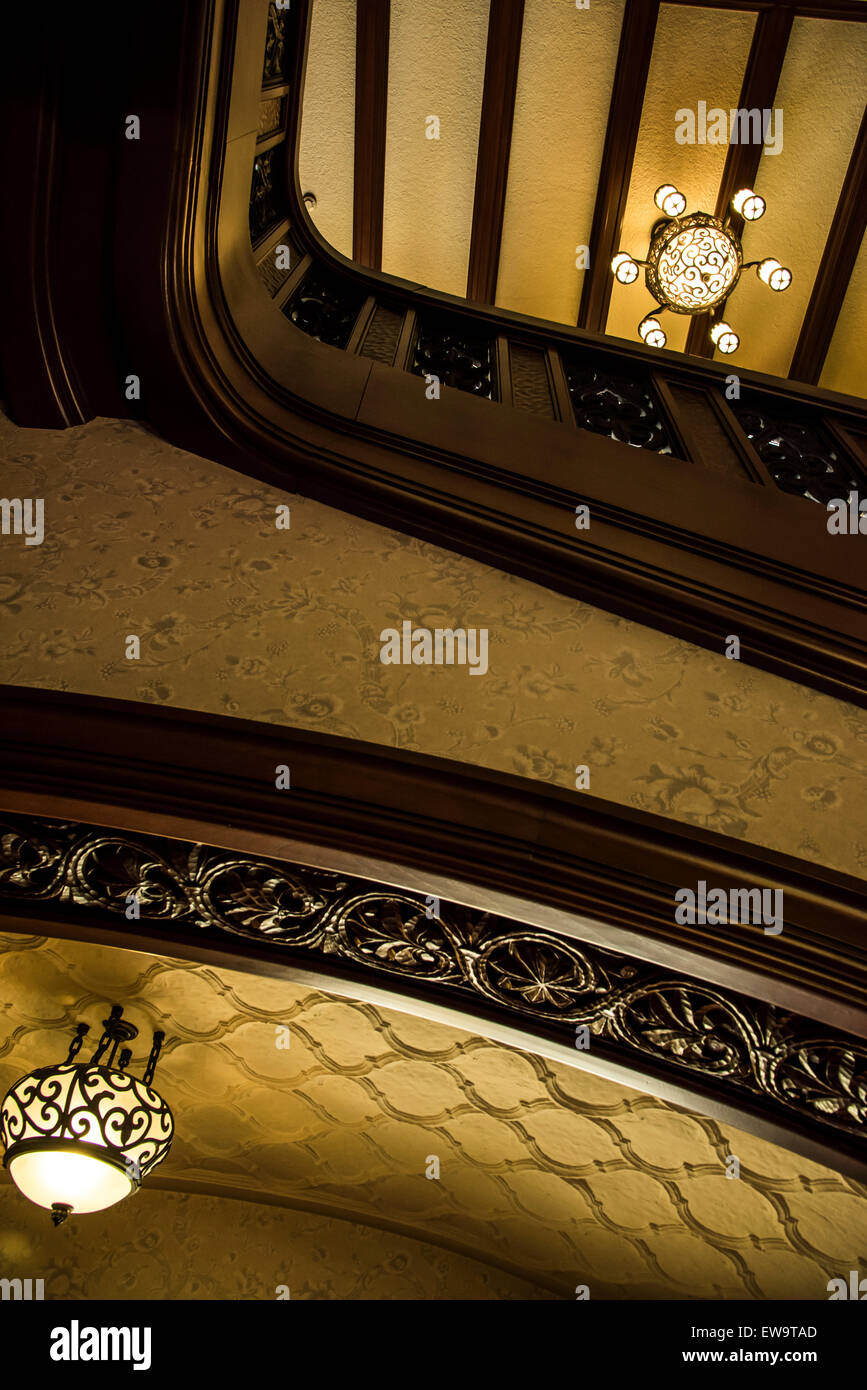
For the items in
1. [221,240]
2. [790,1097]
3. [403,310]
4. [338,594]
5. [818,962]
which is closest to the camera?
[818,962]

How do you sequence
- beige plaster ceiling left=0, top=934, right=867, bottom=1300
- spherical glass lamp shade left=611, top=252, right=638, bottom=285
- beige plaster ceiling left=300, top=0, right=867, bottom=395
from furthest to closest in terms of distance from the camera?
spherical glass lamp shade left=611, top=252, right=638, bottom=285 → beige plaster ceiling left=300, top=0, right=867, bottom=395 → beige plaster ceiling left=0, top=934, right=867, bottom=1300

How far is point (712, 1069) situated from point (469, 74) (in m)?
5.26

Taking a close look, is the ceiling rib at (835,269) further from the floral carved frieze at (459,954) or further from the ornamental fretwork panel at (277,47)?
the floral carved frieze at (459,954)

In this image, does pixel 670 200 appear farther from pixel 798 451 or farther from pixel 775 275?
pixel 798 451

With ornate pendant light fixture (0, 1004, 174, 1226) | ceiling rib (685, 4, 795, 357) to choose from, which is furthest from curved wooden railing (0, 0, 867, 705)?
ceiling rib (685, 4, 795, 357)

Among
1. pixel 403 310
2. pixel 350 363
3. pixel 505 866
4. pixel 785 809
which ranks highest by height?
pixel 403 310

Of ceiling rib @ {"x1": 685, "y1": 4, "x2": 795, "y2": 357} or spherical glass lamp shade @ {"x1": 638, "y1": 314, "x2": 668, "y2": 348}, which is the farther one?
spherical glass lamp shade @ {"x1": 638, "y1": 314, "x2": 668, "y2": 348}

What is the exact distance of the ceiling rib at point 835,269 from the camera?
5.28 m

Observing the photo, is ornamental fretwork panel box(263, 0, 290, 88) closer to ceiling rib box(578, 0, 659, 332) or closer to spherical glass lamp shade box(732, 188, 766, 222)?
ceiling rib box(578, 0, 659, 332)

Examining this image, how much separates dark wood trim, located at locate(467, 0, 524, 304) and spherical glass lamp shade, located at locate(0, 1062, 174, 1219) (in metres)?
4.27

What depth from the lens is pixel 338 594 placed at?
2.34 meters

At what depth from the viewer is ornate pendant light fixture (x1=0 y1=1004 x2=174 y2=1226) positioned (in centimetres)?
258

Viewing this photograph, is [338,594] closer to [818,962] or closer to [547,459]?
[547,459]

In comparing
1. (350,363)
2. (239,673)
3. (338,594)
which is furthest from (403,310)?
(239,673)
